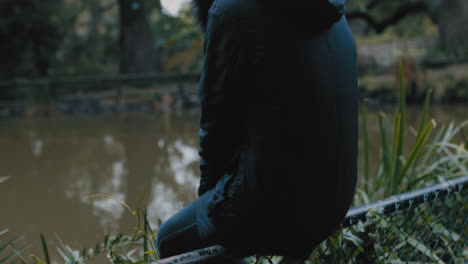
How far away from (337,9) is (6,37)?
13812 mm

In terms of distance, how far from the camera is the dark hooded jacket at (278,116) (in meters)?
0.88

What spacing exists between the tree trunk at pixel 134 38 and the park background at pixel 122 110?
3 cm

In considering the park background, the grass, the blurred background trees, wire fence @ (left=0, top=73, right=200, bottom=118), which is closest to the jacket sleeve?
the park background

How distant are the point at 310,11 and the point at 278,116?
20 centimetres

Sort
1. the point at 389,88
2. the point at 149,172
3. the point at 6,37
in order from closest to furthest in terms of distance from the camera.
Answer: the point at 149,172 < the point at 389,88 < the point at 6,37

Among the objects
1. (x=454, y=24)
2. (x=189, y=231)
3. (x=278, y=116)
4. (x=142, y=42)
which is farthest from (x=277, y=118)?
(x=142, y=42)

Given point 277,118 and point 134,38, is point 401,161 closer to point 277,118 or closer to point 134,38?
point 277,118

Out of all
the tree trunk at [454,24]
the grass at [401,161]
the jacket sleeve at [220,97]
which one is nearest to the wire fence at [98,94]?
the tree trunk at [454,24]

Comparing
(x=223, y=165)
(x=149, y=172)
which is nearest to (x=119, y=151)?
(x=149, y=172)

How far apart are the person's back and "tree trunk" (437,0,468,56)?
12.4 meters

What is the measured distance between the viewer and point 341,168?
971 millimetres

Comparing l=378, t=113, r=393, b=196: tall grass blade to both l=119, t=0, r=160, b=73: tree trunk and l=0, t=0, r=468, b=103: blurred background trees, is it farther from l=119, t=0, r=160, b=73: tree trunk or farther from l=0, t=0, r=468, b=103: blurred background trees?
l=119, t=0, r=160, b=73: tree trunk

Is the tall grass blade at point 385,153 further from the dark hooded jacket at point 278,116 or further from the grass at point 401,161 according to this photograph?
the dark hooded jacket at point 278,116

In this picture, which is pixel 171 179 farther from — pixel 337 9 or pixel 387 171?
pixel 337 9
